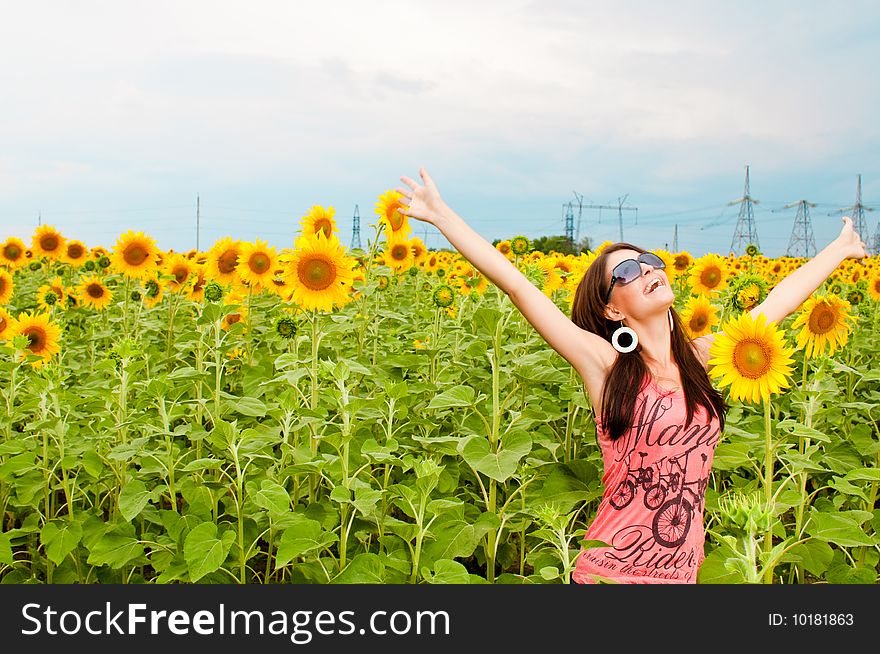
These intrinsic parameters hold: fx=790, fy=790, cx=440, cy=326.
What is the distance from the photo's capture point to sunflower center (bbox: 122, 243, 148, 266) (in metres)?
6.75

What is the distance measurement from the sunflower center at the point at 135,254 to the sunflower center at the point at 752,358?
555cm

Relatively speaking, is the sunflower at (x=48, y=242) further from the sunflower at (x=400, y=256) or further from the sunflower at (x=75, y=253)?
the sunflower at (x=400, y=256)

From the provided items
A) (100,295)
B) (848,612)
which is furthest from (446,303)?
(100,295)

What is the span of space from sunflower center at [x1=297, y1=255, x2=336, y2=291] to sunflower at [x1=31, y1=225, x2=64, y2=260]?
678 cm

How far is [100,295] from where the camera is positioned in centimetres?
713

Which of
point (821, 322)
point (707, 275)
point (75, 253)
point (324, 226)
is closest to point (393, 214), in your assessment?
point (324, 226)

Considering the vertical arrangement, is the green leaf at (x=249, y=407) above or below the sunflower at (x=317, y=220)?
below

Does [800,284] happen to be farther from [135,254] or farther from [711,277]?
[135,254]

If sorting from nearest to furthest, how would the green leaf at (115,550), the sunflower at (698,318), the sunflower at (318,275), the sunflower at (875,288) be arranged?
the green leaf at (115,550) → the sunflower at (318,275) → the sunflower at (698,318) → the sunflower at (875,288)

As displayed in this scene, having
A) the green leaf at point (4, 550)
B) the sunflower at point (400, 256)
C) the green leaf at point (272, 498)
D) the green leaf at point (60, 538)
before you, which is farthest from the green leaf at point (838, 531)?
the sunflower at point (400, 256)

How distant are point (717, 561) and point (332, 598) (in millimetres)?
1182

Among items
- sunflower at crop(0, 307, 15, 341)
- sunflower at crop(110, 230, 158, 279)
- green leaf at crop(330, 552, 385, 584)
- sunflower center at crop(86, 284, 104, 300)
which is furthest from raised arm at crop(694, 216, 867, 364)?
sunflower center at crop(86, 284, 104, 300)

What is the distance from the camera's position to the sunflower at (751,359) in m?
2.54

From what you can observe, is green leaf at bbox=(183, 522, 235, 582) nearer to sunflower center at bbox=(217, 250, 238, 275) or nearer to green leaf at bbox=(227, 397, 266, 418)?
green leaf at bbox=(227, 397, 266, 418)
